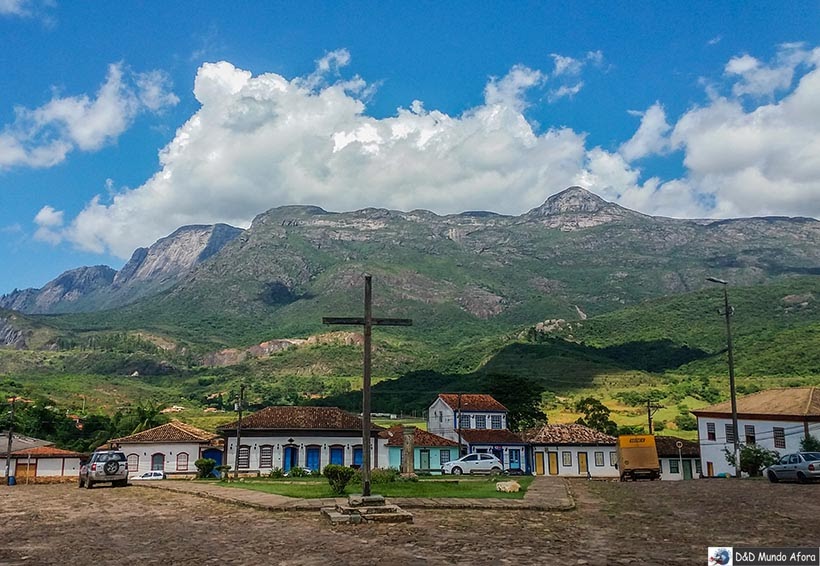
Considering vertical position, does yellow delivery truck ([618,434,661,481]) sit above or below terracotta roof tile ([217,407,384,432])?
below

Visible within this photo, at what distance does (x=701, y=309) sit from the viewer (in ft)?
449

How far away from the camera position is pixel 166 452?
171 feet

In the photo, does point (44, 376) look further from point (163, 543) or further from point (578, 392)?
point (163, 543)

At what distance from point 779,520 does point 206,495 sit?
15.5 meters

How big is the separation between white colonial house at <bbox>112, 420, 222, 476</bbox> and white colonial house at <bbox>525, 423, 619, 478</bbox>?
84.6ft

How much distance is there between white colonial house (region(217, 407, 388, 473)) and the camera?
47.2 m

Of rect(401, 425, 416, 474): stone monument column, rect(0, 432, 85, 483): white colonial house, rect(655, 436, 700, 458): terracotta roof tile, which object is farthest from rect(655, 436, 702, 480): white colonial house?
rect(0, 432, 85, 483): white colonial house

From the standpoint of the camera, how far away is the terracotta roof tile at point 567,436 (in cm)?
5450

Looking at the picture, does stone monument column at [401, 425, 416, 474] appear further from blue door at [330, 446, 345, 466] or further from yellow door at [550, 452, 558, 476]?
yellow door at [550, 452, 558, 476]

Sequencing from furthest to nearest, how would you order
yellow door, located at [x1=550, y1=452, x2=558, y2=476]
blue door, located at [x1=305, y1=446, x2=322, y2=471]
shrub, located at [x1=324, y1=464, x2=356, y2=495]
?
yellow door, located at [x1=550, y1=452, x2=558, y2=476] → blue door, located at [x1=305, y1=446, x2=322, y2=471] → shrub, located at [x1=324, y1=464, x2=356, y2=495]

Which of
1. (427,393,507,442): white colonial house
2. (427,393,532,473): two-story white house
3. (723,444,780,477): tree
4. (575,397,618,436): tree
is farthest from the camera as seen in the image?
(575,397,618,436): tree

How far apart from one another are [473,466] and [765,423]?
20.3 metres

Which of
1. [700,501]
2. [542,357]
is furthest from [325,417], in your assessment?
[542,357]

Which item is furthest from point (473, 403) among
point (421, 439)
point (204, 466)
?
point (204, 466)
